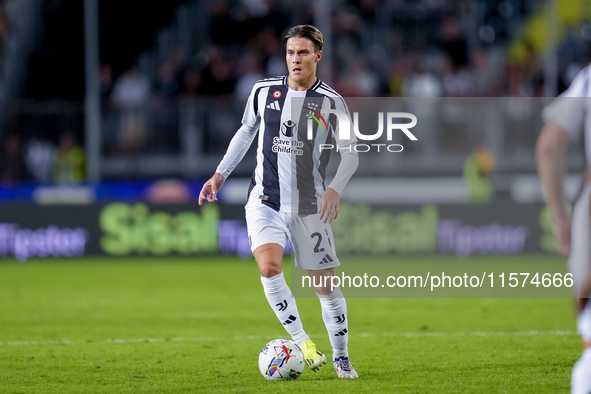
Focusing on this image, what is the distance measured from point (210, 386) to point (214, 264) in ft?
32.8

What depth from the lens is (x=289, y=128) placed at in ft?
21.7

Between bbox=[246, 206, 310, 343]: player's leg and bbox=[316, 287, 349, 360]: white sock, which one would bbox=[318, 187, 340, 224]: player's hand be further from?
bbox=[316, 287, 349, 360]: white sock

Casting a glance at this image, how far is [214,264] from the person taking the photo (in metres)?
16.4

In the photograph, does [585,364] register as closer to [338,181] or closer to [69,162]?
[338,181]

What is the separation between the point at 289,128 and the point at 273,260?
0.95 m

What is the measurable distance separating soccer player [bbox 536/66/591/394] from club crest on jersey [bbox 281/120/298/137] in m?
2.87

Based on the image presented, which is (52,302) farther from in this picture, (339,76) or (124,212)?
(339,76)

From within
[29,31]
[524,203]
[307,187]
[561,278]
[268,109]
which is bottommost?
[561,278]

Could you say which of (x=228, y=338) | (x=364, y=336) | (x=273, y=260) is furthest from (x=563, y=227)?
(x=228, y=338)

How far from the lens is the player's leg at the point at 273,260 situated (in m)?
6.51

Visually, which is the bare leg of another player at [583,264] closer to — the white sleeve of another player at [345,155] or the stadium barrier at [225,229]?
the white sleeve of another player at [345,155]

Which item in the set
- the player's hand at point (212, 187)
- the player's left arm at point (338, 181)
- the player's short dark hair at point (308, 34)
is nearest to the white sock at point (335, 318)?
the player's left arm at point (338, 181)

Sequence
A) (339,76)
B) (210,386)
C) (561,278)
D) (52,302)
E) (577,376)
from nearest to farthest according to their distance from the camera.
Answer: (577,376)
(210,386)
(52,302)
(561,278)
(339,76)

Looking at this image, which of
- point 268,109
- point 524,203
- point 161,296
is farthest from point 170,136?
point 268,109
